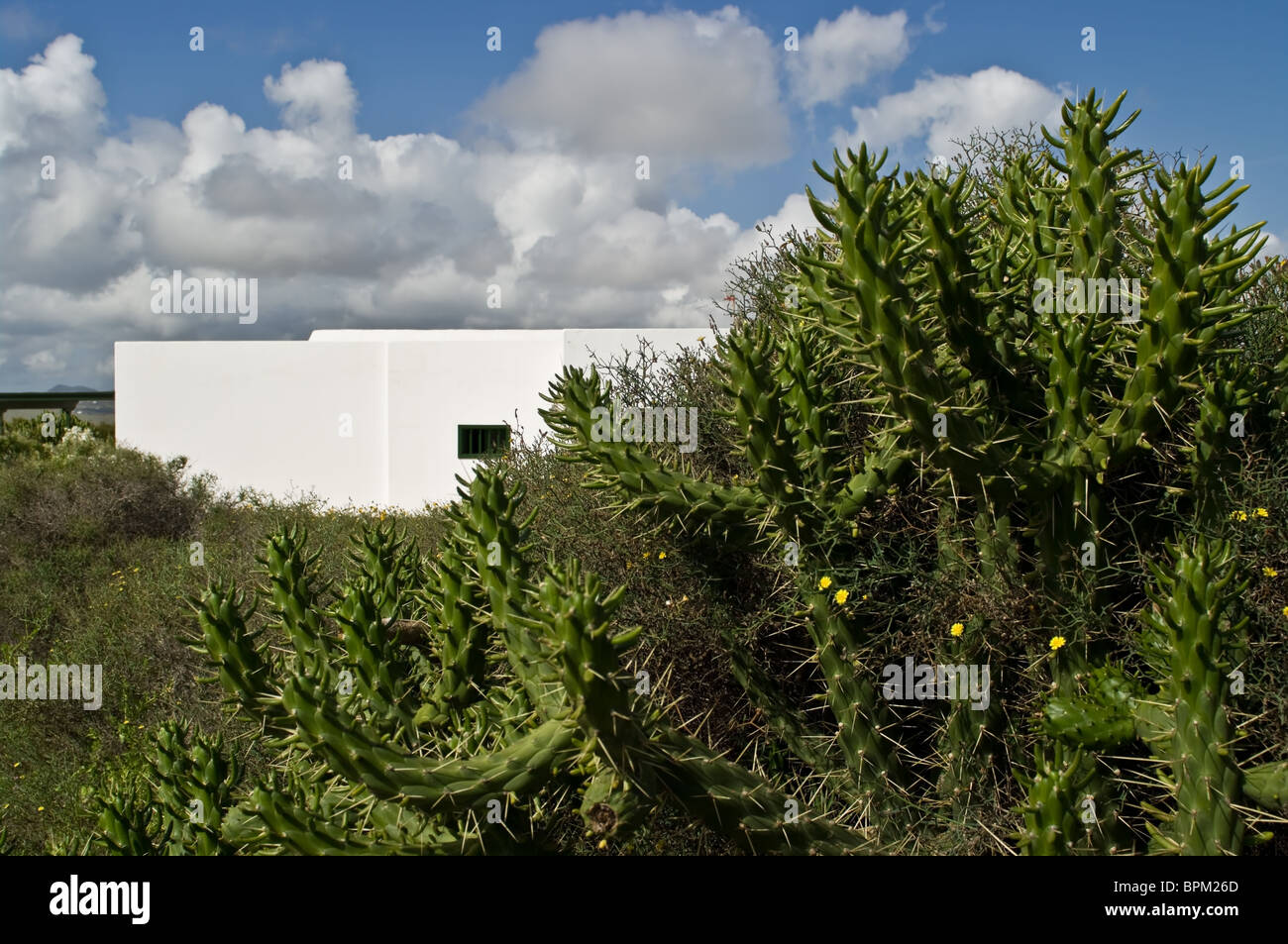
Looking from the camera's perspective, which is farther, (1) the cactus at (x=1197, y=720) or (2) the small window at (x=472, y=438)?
(2) the small window at (x=472, y=438)

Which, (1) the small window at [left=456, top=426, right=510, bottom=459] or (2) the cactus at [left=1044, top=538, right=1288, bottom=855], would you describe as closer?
(2) the cactus at [left=1044, top=538, right=1288, bottom=855]

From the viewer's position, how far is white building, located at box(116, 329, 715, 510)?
18047mm

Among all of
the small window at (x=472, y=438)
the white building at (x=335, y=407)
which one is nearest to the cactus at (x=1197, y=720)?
the white building at (x=335, y=407)

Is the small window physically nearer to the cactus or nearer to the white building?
the white building

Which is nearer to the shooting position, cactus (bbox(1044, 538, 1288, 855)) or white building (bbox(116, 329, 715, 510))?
cactus (bbox(1044, 538, 1288, 855))

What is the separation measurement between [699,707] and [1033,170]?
2535mm

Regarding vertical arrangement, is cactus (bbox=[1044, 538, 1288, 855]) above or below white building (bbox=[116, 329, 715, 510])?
below

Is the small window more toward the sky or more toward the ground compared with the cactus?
more toward the sky

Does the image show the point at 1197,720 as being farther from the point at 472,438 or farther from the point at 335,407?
the point at 335,407

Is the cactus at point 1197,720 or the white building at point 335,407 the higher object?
Result: the white building at point 335,407

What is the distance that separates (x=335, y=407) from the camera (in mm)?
18516

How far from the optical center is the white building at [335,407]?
18047mm

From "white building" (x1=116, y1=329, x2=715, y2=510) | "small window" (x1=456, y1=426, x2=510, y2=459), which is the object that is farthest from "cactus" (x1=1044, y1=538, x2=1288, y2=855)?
"small window" (x1=456, y1=426, x2=510, y2=459)

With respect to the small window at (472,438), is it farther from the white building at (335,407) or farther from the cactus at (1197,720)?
the cactus at (1197,720)
